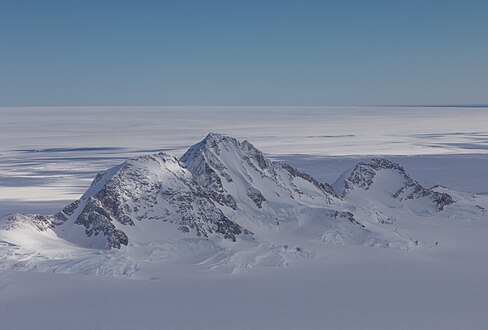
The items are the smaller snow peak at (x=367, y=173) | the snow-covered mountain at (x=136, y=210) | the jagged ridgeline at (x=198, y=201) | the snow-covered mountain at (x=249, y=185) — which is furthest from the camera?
the smaller snow peak at (x=367, y=173)

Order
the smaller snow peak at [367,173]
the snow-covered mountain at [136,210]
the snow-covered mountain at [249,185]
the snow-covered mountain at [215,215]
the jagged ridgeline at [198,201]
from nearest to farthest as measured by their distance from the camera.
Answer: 1. the snow-covered mountain at [215,215]
2. the snow-covered mountain at [136,210]
3. the jagged ridgeline at [198,201]
4. the snow-covered mountain at [249,185]
5. the smaller snow peak at [367,173]

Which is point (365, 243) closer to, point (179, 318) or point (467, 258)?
point (467, 258)

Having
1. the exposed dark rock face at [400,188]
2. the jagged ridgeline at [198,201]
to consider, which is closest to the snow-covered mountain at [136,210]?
the jagged ridgeline at [198,201]

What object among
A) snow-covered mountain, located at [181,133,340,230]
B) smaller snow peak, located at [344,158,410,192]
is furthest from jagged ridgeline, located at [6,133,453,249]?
smaller snow peak, located at [344,158,410,192]

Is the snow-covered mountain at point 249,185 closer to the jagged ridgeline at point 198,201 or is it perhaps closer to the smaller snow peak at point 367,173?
the jagged ridgeline at point 198,201

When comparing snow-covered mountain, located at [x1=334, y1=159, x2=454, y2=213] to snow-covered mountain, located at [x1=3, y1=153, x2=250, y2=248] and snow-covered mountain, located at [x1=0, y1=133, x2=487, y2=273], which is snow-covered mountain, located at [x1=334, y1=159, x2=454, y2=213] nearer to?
snow-covered mountain, located at [x1=0, y1=133, x2=487, y2=273]

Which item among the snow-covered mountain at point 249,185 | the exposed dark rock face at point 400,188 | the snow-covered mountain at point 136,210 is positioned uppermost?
the exposed dark rock face at point 400,188

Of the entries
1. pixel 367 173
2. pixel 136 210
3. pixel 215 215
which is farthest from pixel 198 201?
pixel 367 173
